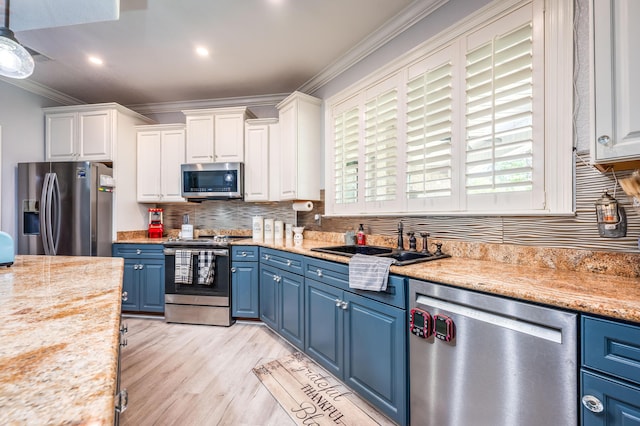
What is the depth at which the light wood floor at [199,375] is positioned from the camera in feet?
5.56

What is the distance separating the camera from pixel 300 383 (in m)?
2.01

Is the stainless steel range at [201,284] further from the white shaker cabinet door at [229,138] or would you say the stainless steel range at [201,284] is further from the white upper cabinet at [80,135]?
the white upper cabinet at [80,135]

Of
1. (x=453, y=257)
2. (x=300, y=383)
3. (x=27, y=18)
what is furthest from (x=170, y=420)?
(x=27, y=18)

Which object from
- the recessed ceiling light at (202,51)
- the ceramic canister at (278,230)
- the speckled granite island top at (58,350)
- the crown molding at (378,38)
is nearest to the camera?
the speckled granite island top at (58,350)

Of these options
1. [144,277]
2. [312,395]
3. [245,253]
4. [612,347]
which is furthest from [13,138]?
[612,347]

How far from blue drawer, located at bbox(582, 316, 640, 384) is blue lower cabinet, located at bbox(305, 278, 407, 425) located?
0.72m

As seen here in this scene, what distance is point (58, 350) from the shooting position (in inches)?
24.2

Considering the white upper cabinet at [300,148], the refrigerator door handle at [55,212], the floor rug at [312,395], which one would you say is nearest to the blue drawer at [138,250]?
the refrigerator door handle at [55,212]

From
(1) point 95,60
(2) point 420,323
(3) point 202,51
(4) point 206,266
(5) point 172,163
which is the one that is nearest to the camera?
(2) point 420,323

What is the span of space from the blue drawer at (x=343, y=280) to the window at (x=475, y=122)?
720mm

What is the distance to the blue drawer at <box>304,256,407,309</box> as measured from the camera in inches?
59.1

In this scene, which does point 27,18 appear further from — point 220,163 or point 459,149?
point 459,149

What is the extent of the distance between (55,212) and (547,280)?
4238 mm

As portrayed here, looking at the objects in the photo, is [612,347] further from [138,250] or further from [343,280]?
[138,250]
